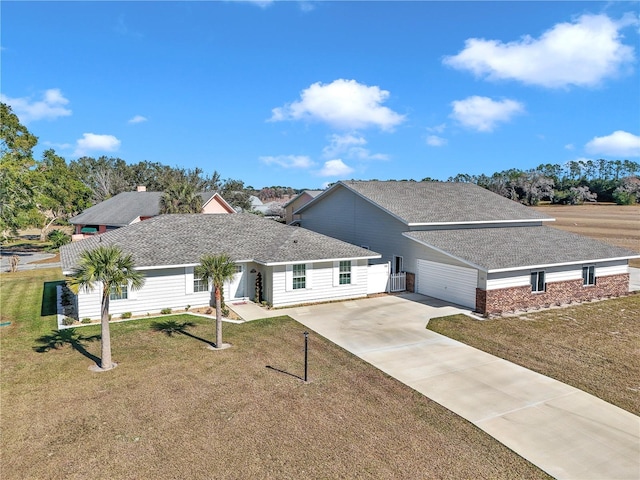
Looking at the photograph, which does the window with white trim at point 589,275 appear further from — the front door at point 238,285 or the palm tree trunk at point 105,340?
the palm tree trunk at point 105,340

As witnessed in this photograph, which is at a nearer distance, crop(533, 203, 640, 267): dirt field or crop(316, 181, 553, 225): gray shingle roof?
crop(316, 181, 553, 225): gray shingle roof

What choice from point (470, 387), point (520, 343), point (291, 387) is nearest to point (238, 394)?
point (291, 387)

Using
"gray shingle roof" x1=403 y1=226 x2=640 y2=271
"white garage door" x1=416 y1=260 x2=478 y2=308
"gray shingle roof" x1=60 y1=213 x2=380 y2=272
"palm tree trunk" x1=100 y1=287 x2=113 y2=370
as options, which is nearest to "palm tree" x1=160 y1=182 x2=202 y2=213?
"gray shingle roof" x1=60 y1=213 x2=380 y2=272

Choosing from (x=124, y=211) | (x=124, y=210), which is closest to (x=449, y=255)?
(x=124, y=211)

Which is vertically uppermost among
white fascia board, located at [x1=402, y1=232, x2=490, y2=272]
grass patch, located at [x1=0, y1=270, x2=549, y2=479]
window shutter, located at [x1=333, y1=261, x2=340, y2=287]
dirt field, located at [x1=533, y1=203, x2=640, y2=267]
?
dirt field, located at [x1=533, y1=203, x2=640, y2=267]

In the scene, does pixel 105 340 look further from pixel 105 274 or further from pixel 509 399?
pixel 509 399

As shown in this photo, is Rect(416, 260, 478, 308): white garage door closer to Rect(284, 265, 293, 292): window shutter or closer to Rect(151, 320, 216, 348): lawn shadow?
Rect(284, 265, 293, 292): window shutter

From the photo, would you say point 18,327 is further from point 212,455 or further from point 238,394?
point 212,455

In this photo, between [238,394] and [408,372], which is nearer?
[238,394]
